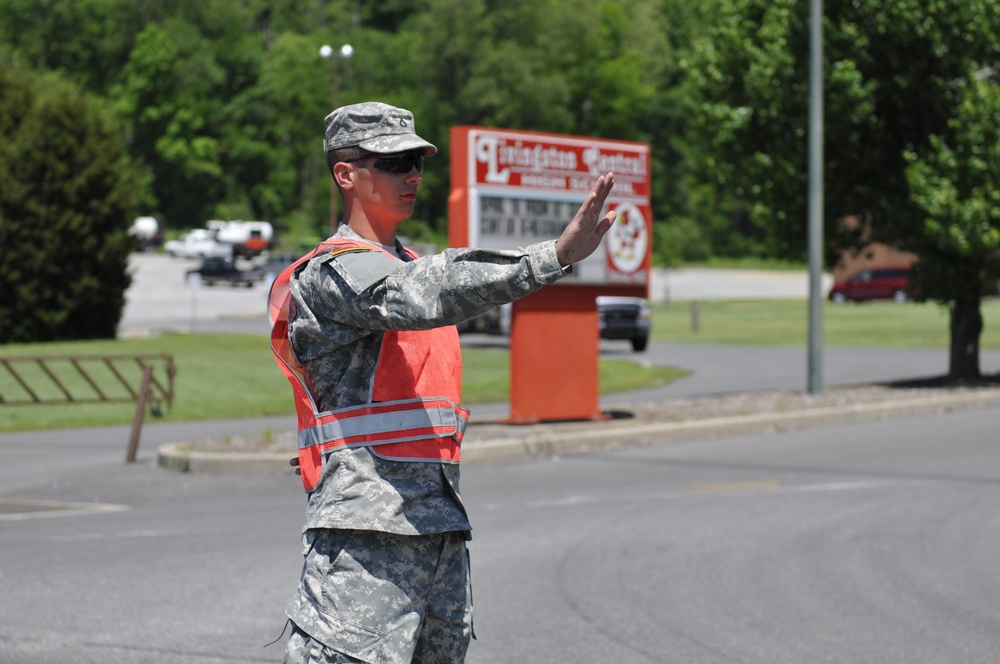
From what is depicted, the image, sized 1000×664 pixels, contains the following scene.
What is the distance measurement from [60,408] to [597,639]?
54.8 ft

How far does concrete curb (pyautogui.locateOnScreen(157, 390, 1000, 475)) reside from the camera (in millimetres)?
12953

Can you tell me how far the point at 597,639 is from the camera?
654cm

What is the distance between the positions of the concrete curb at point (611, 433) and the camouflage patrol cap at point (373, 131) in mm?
9250

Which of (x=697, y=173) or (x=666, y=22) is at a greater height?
(x=666, y=22)

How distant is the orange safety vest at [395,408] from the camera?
3.28m

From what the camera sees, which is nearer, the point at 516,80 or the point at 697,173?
the point at 516,80

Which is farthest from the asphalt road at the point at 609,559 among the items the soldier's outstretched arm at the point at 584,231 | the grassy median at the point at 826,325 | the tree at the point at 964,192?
the grassy median at the point at 826,325

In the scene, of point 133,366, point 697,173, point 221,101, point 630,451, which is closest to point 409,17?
point 221,101

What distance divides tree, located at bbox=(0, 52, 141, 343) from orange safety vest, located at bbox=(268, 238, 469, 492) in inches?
1402

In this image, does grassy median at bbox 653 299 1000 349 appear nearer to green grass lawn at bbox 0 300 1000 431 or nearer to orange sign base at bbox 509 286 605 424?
green grass lawn at bbox 0 300 1000 431

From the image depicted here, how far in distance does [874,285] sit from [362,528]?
67.4 meters

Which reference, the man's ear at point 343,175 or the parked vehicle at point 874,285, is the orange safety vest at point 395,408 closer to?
the man's ear at point 343,175

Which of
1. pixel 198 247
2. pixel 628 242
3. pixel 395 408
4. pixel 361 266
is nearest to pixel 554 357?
pixel 628 242

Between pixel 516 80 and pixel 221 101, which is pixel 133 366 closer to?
pixel 516 80
